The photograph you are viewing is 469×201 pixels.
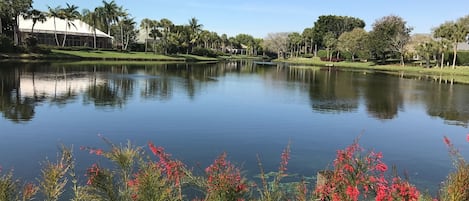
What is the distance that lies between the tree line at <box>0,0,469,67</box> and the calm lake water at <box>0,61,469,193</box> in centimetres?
4765

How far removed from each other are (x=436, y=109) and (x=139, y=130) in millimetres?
16776

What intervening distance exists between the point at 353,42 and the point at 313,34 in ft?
112

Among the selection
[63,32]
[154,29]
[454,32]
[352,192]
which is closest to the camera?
[352,192]

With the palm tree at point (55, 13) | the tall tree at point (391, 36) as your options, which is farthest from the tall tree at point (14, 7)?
the tall tree at point (391, 36)

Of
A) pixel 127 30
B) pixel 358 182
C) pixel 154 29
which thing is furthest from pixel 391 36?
pixel 358 182

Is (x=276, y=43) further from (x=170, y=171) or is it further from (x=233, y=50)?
(x=170, y=171)

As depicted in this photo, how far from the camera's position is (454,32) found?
70500 mm

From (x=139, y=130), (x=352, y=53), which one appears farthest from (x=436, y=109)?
(x=352, y=53)

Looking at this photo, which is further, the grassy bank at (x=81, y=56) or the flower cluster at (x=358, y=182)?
the grassy bank at (x=81, y=56)

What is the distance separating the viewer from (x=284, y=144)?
44.2ft

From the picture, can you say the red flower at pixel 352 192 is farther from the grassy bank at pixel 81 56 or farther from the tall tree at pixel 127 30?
the tall tree at pixel 127 30

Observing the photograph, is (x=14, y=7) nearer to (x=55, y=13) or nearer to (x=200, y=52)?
(x=55, y=13)

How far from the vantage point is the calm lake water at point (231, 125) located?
37.7 feet

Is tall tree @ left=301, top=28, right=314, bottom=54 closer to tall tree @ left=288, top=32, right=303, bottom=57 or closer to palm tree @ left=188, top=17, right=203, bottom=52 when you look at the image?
tall tree @ left=288, top=32, right=303, bottom=57
